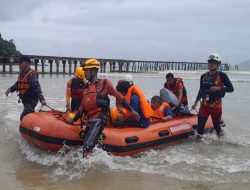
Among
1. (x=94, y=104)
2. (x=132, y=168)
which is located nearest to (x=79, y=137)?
(x=94, y=104)

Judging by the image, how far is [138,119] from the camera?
6266mm

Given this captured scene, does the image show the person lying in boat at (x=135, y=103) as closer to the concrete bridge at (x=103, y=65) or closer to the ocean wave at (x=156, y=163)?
the ocean wave at (x=156, y=163)

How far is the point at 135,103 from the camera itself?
6.13 metres

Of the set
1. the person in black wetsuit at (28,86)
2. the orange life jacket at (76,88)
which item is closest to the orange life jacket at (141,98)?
the orange life jacket at (76,88)

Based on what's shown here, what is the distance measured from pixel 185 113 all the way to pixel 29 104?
10.3ft

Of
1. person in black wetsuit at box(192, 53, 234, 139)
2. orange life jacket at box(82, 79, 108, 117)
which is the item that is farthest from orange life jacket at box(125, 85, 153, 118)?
person in black wetsuit at box(192, 53, 234, 139)

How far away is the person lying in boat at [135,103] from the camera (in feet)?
20.1

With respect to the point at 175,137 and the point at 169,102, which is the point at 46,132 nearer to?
the point at 175,137

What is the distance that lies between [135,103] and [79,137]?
113cm

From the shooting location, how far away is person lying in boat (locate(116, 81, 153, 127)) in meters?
6.13

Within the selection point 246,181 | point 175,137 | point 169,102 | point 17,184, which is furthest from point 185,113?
point 17,184

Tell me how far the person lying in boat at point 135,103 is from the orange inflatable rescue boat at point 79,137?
14cm

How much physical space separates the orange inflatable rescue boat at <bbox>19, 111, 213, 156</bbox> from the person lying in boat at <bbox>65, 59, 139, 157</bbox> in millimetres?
365

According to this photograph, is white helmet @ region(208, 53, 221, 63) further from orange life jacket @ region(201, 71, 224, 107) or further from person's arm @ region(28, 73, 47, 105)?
person's arm @ region(28, 73, 47, 105)
